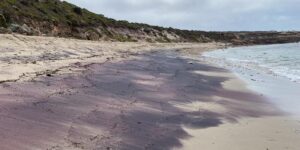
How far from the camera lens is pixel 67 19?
50375 millimetres

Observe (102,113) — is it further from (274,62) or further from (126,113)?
(274,62)

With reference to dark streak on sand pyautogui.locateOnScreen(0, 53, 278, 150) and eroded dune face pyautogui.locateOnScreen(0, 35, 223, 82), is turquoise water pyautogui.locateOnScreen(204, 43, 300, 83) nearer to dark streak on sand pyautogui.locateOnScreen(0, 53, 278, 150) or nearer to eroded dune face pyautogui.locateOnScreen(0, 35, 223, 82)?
dark streak on sand pyautogui.locateOnScreen(0, 53, 278, 150)

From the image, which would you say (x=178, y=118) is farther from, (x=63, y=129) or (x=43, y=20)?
(x=43, y=20)

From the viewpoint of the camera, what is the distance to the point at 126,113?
12.3 metres

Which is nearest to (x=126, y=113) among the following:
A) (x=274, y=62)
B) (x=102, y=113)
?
(x=102, y=113)

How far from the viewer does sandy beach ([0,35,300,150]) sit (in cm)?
948

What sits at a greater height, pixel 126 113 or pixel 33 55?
pixel 33 55

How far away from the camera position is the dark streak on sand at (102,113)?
30.4ft

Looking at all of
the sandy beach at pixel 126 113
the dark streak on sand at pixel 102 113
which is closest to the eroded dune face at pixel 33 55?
the sandy beach at pixel 126 113

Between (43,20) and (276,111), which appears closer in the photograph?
(276,111)

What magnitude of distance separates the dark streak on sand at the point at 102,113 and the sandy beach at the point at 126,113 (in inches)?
0.7

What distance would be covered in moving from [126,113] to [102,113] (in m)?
0.68

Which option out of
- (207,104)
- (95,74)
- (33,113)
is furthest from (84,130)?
(95,74)

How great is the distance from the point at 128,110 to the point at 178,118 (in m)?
1.30
